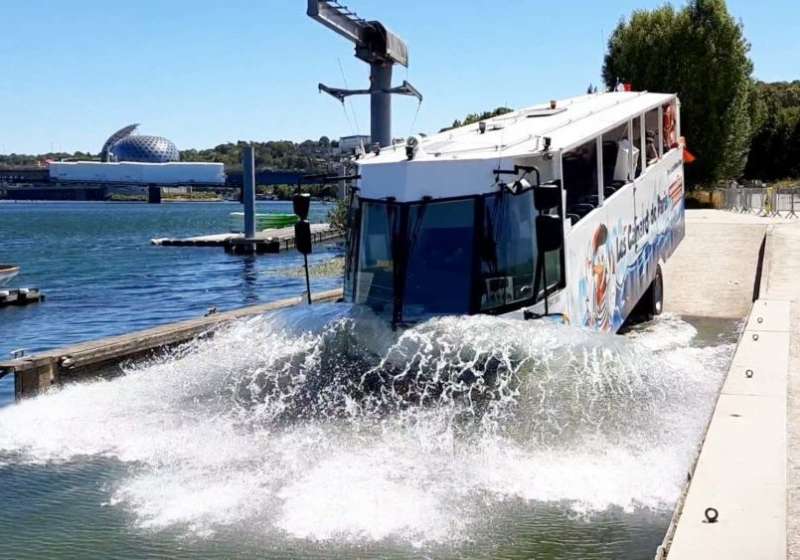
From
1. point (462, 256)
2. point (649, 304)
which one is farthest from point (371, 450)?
point (649, 304)

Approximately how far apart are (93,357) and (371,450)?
6912mm

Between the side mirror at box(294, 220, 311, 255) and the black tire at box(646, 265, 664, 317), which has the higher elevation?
the side mirror at box(294, 220, 311, 255)

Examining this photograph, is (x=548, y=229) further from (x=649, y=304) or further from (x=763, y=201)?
(x=763, y=201)

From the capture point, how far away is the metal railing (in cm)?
3891

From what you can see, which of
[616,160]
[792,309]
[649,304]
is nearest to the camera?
[792,309]

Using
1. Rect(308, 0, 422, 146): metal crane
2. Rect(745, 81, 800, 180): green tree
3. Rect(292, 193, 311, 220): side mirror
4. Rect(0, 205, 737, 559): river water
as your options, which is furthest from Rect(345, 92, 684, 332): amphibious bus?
Rect(745, 81, 800, 180): green tree

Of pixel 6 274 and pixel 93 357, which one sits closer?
pixel 93 357

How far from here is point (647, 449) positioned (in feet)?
29.7

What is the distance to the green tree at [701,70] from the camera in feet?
159

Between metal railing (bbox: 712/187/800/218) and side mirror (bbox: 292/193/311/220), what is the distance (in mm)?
31181

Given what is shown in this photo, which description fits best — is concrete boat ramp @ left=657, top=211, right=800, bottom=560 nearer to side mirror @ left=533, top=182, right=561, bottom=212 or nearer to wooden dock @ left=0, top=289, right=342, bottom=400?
side mirror @ left=533, top=182, right=561, bottom=212

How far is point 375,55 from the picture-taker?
3972 centimetres

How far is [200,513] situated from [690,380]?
22.3 feet

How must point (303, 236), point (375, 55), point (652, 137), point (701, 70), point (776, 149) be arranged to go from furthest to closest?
point (776, 149), point (701, 70), point (375, 55), point (652, 137), point (303, 236)
